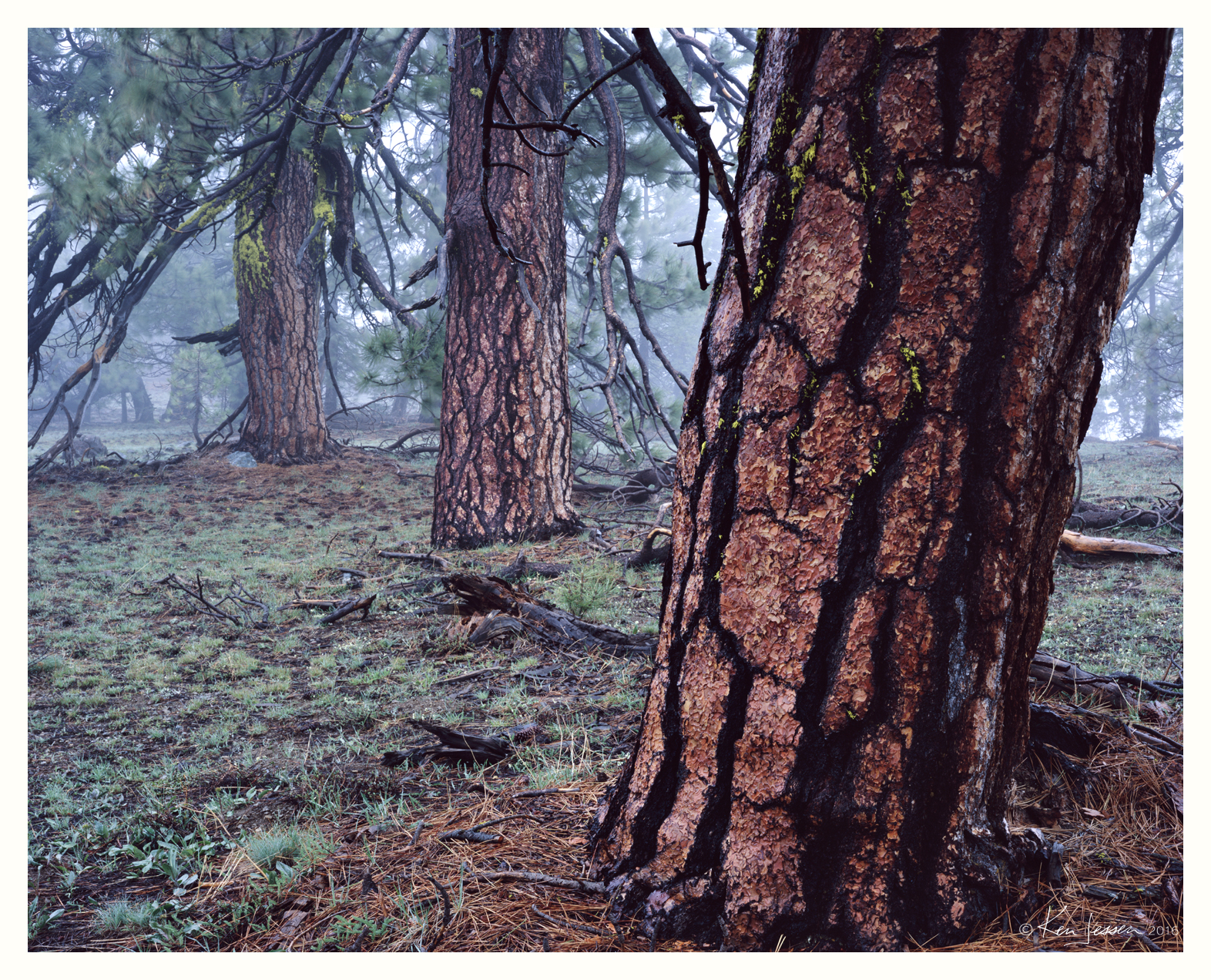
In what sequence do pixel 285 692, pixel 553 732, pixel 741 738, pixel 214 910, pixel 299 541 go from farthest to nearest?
pixel 299 541, pixel 285 692, pixel 553 732, pixel 214 910, pixel 741 738

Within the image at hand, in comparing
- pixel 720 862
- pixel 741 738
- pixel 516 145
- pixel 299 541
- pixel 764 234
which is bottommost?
pixel 299 541

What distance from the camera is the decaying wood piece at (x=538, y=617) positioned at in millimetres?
2863

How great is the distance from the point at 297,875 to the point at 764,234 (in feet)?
4.31

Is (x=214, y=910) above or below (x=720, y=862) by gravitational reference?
below

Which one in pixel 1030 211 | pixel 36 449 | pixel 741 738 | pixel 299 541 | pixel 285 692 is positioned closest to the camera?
pixel 1030 211

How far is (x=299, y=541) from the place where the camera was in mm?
5992

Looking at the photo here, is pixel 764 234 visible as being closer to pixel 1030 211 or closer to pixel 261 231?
pixel 1030 211

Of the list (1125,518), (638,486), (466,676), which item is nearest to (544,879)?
(466,676)

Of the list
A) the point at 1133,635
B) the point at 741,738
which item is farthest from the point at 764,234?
the point at 1133,635

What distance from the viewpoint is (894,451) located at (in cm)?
97

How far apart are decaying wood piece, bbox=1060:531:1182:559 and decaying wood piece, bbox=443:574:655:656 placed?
297 cm

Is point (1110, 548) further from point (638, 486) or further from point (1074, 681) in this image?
point (638, 486)

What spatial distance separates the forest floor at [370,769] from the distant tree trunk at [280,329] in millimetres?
4404

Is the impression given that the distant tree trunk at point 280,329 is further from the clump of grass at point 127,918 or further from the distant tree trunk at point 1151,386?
the distant tree trunk at point 1151,386
